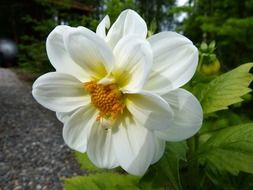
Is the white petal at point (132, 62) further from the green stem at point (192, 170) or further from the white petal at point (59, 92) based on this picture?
the green stem at point (192, 170)

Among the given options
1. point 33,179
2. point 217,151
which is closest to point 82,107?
point 217,151

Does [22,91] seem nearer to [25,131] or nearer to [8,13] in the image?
[25,131]

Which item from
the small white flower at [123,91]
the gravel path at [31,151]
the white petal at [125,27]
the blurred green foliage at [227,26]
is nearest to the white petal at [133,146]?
the small white flower at [123,91]

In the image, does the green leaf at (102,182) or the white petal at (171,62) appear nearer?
the white petal at (171,62)

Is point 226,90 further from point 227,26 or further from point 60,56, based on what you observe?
point 227,26

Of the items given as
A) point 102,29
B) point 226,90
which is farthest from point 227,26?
point 102,29

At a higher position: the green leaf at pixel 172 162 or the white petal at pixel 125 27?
the white petal at pixel 125 27

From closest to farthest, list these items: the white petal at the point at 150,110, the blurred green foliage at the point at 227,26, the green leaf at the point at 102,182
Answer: the white petal at the point at 150,110
the green leaf at the point at 102,182
the blurred green foliage at the point at 227,26
